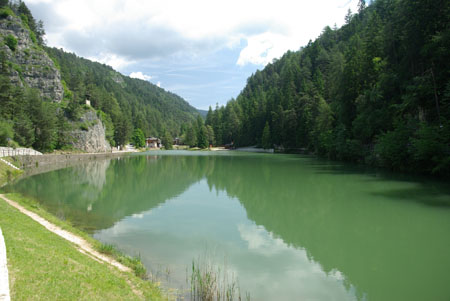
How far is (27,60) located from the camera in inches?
2756

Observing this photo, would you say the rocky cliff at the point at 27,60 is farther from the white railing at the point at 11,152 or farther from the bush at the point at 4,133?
the white railing at the point at 11,152

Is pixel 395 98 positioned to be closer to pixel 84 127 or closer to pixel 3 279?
pixel 3 279

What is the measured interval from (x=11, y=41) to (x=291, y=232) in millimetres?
78170

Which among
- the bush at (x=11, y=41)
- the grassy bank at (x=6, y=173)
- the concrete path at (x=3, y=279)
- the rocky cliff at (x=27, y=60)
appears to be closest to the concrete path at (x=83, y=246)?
the concrete path at (x=3, y=279)

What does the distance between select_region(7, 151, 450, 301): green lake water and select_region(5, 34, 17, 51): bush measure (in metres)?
58.4

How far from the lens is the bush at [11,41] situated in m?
66.9

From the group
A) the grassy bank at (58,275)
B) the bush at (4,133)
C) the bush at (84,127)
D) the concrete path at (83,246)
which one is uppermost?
the bush at (84,127)

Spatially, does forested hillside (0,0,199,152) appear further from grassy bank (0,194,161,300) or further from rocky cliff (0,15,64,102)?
grassy bank (0,194,161,300)

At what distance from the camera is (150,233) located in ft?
43.7

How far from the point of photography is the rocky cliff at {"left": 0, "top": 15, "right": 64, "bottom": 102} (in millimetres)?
67125

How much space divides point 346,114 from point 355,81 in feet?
17.3

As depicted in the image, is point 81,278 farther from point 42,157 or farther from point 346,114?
point 346,114

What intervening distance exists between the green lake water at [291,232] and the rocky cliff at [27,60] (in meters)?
54.3

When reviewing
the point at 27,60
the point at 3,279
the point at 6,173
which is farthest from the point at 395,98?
the point at 27,60
